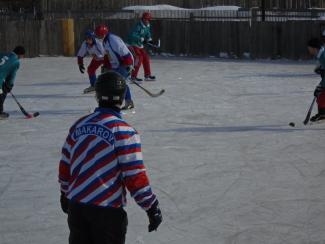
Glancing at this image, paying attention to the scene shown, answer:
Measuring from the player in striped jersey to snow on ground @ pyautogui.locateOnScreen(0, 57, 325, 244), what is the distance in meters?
1.46

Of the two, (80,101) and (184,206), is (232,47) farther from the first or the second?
(184,206)

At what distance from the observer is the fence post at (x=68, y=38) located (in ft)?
63.7

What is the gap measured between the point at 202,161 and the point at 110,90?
3861 millimetres

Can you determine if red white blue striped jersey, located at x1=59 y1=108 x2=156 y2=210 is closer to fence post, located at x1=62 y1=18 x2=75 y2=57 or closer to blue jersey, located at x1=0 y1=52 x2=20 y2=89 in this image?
blue jersey, located at x1=0 y1=52 x2=20 y2=89

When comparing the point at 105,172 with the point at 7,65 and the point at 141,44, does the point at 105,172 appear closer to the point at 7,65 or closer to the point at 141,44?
the point at 7,65

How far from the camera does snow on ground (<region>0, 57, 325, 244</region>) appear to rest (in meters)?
4.89

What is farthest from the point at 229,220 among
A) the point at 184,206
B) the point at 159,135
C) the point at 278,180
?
the point at 159,135

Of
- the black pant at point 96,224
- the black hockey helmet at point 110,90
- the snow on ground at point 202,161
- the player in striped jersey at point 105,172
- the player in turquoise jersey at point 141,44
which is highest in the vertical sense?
the player in turquoise jersey at point 141,44

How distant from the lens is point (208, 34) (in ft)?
62.2

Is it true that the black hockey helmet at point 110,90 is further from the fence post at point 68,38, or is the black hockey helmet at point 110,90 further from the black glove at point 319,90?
the fence post at point 68,38

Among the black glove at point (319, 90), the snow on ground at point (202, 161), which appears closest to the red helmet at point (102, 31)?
the snow on ground at point (202, 161)

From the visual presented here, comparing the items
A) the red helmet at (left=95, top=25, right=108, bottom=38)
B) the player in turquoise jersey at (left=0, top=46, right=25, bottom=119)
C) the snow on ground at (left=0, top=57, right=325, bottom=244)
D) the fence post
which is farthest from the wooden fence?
the player in turquoise jersey at (left=0, top=46, right=25, bottom=119)

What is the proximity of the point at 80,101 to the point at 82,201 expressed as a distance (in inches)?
314

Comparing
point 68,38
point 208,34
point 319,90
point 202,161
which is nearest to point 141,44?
point 319,90
